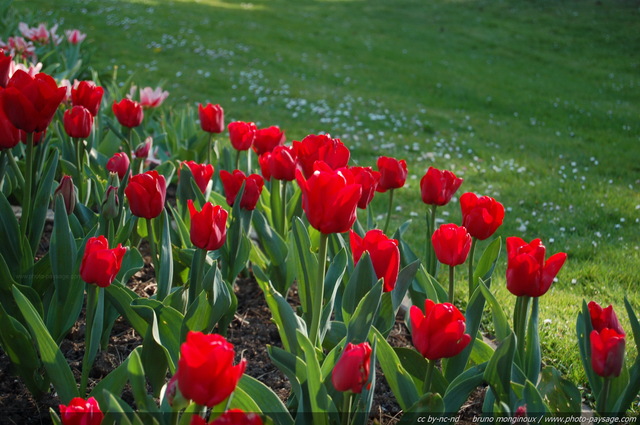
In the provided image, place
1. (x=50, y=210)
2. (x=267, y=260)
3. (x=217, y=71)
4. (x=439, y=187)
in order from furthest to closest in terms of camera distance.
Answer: (x=217, y=71) → (x=50, y=210) → (x=267, y=260) → (x=439, y=187)

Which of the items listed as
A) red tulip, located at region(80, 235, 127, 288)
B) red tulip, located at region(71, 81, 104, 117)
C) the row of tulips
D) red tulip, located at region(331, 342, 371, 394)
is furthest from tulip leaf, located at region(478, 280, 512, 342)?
red tulip, located at region(71, 81, 104, 117)

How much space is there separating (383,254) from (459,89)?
290 inches

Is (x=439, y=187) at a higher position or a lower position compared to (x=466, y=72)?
higher

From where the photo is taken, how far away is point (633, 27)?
1373cm

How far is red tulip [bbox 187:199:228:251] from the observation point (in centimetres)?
178

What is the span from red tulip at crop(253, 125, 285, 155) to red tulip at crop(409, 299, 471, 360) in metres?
1.38

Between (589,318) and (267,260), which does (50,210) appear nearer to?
(267,260)

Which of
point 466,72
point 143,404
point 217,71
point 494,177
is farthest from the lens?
point 466,72

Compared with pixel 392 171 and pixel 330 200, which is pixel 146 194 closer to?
pixel 330 200

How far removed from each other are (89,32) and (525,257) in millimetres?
9999

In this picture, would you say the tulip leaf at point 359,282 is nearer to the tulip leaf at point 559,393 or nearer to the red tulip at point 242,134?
the tulip leaf at point 559,393

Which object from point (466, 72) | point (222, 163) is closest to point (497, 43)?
point (466, 72)

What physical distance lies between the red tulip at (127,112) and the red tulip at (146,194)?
1.05 metres

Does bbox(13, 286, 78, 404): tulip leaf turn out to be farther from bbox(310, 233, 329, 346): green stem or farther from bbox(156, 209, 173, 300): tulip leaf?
bbox(310, 233, 329, 346): green stem
